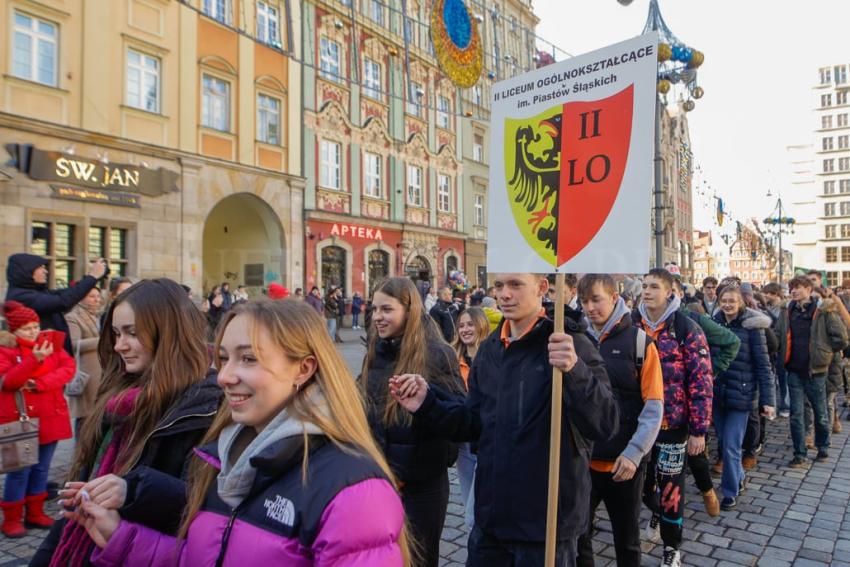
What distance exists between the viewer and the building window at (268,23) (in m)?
19.4

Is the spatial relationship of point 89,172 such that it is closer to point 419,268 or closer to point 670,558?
point 419,268

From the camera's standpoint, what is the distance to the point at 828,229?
75.5 metres

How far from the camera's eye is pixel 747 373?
5164mm

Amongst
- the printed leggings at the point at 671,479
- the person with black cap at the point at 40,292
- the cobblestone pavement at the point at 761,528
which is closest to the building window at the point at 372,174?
the cobblestone pavement at the point at 761,528

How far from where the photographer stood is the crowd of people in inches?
57.7

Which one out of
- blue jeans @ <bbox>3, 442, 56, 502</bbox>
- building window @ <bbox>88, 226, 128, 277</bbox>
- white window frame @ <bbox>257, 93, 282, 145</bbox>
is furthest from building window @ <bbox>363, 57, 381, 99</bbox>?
blue jeans @ <bbox>3, 442, 56, 502</bbox>

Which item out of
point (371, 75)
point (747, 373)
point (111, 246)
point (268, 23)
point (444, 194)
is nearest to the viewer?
point (747, 373)

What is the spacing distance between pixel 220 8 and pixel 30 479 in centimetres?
1672

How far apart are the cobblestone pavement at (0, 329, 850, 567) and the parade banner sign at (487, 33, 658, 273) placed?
7.86 ft

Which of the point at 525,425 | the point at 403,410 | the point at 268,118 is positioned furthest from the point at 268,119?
the point at 525,425

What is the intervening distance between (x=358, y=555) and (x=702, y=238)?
342 feet

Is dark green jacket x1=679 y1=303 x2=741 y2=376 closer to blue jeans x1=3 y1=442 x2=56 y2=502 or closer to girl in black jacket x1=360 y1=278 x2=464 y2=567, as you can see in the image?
girl in black jacket x1=360 y1=278 x2=464 y2=567

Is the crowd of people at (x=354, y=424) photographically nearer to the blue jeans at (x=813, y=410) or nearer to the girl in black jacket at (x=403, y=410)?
the girl in black jacket at (x=403, y=410)

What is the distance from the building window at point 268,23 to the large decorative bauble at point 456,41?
441 inches
